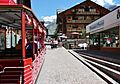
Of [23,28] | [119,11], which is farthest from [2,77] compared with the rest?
[119,11]

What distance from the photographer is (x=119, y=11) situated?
2558cm

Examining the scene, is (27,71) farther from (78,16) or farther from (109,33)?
(78,16)

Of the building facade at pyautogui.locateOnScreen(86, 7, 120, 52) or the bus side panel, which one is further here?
the building facade at pyautogui.locateOnScreen(86, 7, 120, 52)

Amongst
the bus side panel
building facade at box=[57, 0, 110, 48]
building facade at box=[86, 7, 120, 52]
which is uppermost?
building facade at box=[57, 0, 110, 48]

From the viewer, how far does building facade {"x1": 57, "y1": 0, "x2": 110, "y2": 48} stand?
321ft

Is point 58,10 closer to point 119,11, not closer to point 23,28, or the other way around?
point 119,11

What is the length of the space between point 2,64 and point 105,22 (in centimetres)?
2413

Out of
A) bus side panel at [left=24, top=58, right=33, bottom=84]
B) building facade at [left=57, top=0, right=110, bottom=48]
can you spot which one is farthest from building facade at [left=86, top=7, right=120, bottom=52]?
building facade at [left=57, top=0, right=110, bottom=48]

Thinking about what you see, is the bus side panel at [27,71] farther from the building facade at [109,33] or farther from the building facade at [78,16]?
the building facade at [78,16]

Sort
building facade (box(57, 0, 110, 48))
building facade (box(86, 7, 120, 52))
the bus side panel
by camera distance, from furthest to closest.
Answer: building facade (box(57, 0, 110, 48)) < building facade (box(86, 7, 120, 52)) < the bus side panel

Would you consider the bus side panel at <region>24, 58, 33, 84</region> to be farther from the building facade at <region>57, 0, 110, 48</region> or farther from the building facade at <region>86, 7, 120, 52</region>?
the building facade at <region>57, 0, 110, 48</region>

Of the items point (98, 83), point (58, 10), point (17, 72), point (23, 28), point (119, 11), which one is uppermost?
point (58, 10)

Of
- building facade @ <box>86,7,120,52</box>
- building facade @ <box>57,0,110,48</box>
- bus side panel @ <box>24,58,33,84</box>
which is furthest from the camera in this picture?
building facade @ <box>57,0,110,48</box>

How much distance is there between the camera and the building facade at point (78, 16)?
97.9 meters
